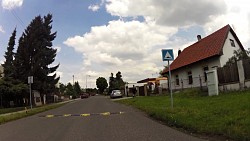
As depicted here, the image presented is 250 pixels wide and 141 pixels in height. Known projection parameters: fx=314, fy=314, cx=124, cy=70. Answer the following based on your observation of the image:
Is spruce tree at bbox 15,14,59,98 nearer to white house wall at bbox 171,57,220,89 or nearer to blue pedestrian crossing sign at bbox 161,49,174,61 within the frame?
white house wall at bbox 171,57,220,89

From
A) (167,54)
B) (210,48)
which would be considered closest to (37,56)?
(210,48)

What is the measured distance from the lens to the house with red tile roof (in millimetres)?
31516

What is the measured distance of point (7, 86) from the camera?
38781 mm

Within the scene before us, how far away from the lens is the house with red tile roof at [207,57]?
31.5m

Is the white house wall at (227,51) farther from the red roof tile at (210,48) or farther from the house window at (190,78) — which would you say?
the house window at (190,78)

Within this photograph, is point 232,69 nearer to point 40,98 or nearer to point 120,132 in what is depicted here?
point 120,132

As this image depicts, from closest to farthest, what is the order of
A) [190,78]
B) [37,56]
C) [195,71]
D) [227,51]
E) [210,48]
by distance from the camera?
[227,51] < [210,48] < [195,71] < [190,78] < [37,56]

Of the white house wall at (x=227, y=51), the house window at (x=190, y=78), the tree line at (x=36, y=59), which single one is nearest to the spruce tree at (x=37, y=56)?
the tree line at (x=36, y=59)

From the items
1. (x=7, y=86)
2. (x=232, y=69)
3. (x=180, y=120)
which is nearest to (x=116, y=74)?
(x=7, y=86)

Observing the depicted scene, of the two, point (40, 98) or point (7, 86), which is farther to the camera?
point (40, 98)

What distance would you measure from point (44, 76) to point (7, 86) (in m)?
12.0

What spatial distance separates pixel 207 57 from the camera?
31953mm

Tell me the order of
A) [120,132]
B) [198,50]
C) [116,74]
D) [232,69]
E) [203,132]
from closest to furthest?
[203,132] < [120,132] < [232,69] < [198,50] < [116,74]

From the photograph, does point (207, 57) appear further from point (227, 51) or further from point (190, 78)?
point (190, 78)
